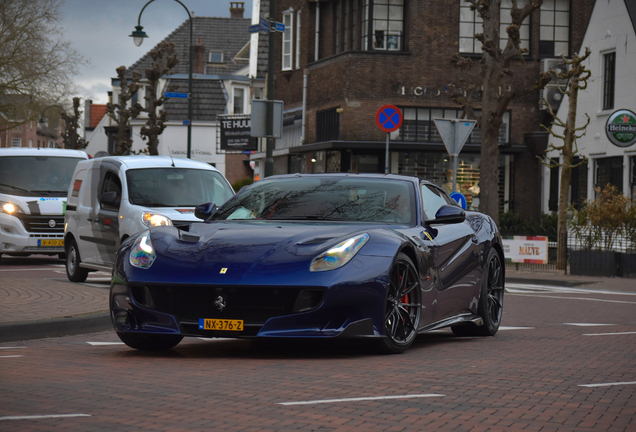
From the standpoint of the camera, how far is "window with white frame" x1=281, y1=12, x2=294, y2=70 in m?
43.7

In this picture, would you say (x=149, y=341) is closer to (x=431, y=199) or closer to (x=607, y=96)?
(x=431, y=199)

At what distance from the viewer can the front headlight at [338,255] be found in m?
7.09

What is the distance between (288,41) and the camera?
43.9 metres

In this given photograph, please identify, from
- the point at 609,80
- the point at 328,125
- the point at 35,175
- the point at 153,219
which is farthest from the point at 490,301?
the point at 328,125

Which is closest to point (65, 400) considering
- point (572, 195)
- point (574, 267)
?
point (574, 267)

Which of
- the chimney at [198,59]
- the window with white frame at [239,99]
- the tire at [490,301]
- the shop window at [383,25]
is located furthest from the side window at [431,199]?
the chimney at [198,59]

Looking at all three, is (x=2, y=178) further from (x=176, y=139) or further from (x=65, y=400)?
(x=176, y=139)

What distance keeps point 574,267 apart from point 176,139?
4967 cm

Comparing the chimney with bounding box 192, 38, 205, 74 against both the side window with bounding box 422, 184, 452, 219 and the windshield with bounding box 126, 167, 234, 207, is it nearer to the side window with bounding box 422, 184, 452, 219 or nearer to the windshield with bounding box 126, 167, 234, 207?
the windshield with bounding box 126, 167, 234, 207

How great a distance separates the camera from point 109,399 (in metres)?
5.58

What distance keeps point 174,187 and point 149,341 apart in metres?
7.04

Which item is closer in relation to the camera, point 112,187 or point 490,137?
point 112,187

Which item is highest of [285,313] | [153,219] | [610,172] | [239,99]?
[239,99]

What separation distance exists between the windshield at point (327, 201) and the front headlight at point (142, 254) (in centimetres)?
102
